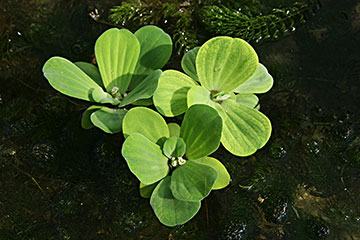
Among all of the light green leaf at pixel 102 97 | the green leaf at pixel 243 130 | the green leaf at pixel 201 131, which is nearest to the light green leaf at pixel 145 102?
the light green leaf at pixel 102 97

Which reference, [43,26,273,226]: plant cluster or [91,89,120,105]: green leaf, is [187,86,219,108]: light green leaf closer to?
[43,26,273,226]: plant cluster

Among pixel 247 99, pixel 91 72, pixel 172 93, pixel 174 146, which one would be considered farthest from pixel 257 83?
pixel 91 72

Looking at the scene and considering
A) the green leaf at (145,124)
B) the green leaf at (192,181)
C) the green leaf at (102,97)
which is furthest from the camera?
the green leaf at (102,97)

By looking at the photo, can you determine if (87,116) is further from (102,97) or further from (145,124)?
(145,124)

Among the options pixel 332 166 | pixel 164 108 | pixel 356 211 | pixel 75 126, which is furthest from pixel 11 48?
pixel 356 211

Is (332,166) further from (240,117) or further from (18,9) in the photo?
(18,9)

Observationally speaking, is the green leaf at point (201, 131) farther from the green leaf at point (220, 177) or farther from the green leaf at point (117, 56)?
the green leaf at point (117, 56)
